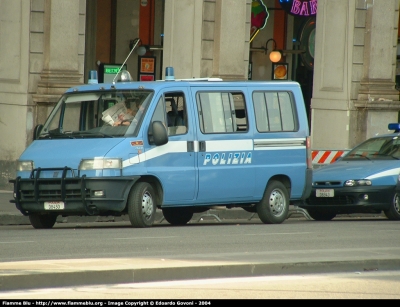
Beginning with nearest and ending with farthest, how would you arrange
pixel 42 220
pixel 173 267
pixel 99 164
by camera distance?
pixel 173 267 → pixel 99 164 → pixel 42 220

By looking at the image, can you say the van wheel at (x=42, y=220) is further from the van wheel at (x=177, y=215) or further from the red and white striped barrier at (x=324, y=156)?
the red and white striped barrier at (x=324, y=156)

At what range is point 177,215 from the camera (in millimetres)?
17781

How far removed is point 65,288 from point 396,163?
10794mm

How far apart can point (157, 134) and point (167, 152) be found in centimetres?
49

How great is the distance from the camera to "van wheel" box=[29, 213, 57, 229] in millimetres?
16109

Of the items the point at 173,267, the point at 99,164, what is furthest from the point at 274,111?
the point at 173,267

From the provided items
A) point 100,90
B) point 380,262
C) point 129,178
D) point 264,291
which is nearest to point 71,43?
point 100,90

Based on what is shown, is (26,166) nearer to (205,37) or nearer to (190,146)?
(190,146)

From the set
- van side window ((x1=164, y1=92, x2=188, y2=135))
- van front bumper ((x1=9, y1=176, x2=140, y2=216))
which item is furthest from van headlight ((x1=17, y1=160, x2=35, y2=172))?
van side window ((x1=164, y1=92, x2=188, y2=135))

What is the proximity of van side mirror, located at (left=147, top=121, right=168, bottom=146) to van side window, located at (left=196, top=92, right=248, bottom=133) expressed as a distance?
1.01m

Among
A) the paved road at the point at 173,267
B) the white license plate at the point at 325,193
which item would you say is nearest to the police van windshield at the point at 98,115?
the paved road at the point at 173,267

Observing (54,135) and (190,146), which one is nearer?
(54,135)

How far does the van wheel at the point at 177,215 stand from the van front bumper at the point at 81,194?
2.39m

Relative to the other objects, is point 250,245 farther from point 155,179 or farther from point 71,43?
point 71,43
